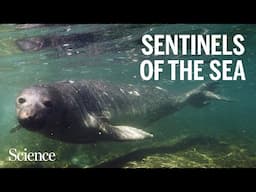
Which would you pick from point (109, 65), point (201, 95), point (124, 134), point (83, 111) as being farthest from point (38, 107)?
point (109, 65)

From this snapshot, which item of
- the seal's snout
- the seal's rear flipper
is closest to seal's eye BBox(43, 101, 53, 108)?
the seal's snout

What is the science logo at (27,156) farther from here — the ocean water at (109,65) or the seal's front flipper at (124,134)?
the seal's front flipper at (124,134)

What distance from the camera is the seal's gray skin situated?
8005 mm

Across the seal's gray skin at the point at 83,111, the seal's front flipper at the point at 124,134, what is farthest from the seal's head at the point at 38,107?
the seal's front flipper at the point at 124,134

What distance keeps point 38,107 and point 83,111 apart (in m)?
1.35

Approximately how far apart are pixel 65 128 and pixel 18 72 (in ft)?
59.9

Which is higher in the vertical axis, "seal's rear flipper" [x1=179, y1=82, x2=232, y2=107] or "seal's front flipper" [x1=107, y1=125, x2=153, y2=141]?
"seal's front flipper" [x1=107, y1=125, x2=153, y2=141]

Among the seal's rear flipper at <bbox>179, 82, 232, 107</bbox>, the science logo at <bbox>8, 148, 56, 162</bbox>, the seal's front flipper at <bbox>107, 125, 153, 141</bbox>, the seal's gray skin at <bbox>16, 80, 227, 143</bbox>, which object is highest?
the seal's gray skin at <bbox>16, 80, 227, 143</bbox>

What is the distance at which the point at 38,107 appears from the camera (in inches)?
313

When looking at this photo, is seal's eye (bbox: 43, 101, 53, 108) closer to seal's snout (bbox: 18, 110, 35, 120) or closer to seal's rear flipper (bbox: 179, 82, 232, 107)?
seal's snout (bbox: 18, 110, 35, 120)

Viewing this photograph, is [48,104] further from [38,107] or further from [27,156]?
[27,156]

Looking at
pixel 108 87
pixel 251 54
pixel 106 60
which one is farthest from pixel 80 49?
pixel 251 54

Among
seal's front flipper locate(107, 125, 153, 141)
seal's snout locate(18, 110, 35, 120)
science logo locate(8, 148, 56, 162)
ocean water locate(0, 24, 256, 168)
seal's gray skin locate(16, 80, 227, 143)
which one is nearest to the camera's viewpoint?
seal's snout locate(18, 110, 35, 120)
